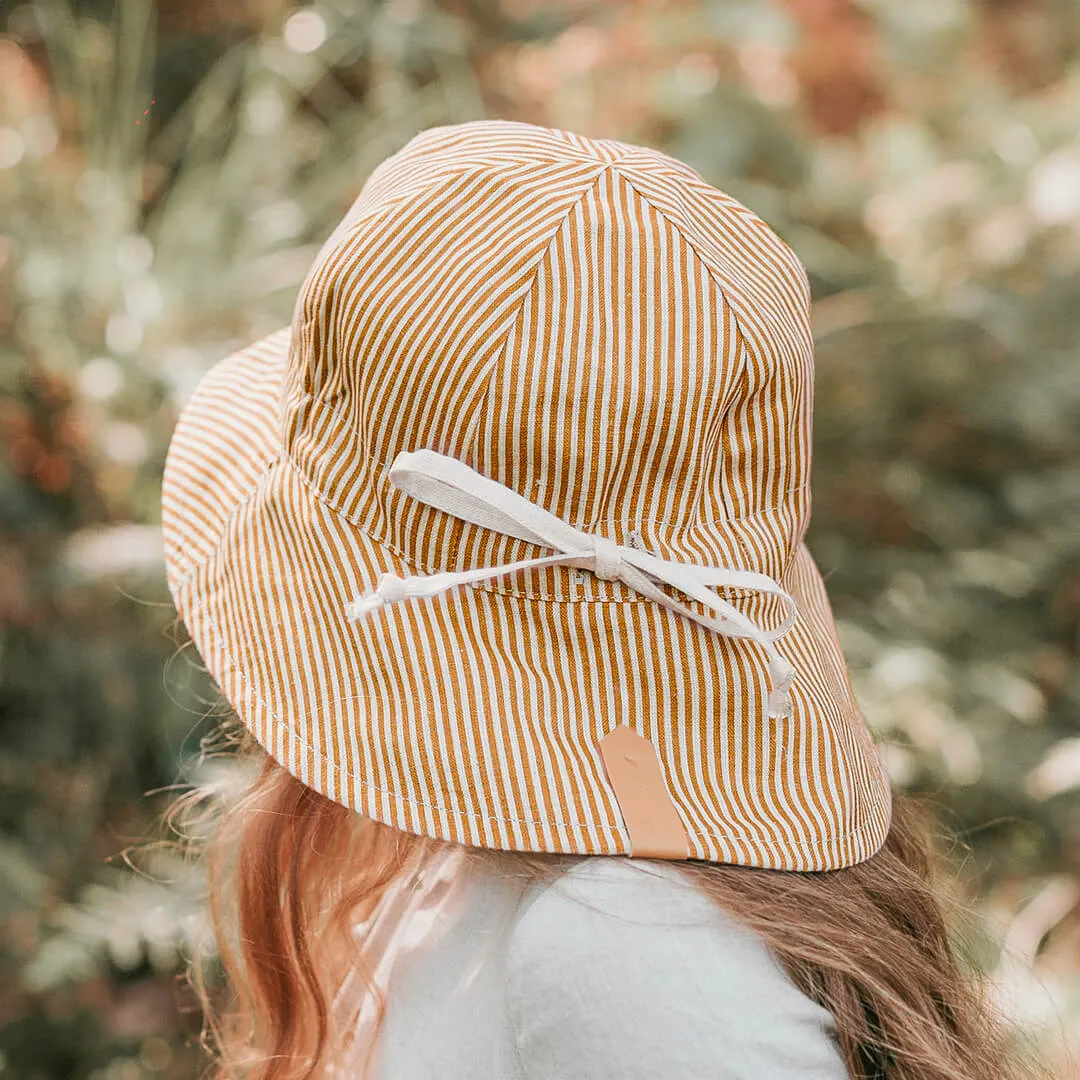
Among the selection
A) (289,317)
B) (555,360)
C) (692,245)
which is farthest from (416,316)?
(289,317)

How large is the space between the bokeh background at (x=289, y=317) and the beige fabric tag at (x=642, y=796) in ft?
3.17

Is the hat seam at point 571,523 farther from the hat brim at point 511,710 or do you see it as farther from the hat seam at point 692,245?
the hat seam at point 692,245

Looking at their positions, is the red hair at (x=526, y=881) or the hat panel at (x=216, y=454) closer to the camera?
the red hair at (x=526, y=881)

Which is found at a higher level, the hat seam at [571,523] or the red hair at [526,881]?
the hat seam at [571,523]

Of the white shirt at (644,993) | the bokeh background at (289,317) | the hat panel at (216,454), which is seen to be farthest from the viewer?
the bokeh background at (289,317)

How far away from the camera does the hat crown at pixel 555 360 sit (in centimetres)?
70

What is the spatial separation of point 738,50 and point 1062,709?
1554mm

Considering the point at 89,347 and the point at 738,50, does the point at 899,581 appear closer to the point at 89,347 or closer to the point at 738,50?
the point at 738,50

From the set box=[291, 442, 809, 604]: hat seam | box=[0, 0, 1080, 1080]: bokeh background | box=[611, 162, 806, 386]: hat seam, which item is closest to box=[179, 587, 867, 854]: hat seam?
box=[291, 442, 809, 604]: hat seam

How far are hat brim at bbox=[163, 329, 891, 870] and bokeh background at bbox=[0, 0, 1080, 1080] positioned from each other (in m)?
0.86

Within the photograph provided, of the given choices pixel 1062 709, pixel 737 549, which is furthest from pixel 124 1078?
pixel 1062 709

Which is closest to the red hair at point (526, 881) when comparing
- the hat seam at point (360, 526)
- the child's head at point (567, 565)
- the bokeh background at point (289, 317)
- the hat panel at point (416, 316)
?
the child's head at point (567, 565)

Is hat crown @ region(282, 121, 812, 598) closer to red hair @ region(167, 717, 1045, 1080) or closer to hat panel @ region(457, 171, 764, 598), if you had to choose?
hat panel @ region(457, 171, 764, 598)

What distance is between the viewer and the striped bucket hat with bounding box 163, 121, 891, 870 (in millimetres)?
704
